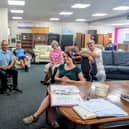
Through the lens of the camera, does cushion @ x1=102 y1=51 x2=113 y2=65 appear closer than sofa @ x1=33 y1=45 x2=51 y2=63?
Yes

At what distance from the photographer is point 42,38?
12.5 metres

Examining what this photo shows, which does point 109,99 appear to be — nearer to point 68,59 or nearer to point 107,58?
point 68,59

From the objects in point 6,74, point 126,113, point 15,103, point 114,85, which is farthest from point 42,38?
point 126,113

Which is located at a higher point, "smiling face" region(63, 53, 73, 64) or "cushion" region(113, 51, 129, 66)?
"smiling face" region(63, 53, 73, 64)

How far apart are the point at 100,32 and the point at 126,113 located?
15.1 m

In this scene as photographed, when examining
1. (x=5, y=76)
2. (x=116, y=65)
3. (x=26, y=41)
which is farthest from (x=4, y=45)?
(x=26, y=41)

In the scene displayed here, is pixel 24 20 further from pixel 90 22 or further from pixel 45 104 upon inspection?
pixel 45 104

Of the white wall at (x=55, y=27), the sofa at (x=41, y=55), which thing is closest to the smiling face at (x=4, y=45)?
the sofa at (x=41, y=55)

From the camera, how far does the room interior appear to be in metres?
3.97

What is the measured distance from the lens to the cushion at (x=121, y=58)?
6.41 m

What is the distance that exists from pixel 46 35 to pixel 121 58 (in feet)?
22.6

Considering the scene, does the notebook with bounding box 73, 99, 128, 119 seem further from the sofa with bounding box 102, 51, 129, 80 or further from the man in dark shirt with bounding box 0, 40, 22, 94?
the sofa with bounding box 102, 51, 129, 80

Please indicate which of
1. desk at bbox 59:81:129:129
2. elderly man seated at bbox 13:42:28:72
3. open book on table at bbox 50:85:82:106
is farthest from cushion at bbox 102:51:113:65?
open book on table at bbox 50:85:82:106

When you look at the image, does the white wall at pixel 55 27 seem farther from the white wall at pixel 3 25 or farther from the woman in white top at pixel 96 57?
the woman in white top at pixel 96 57
